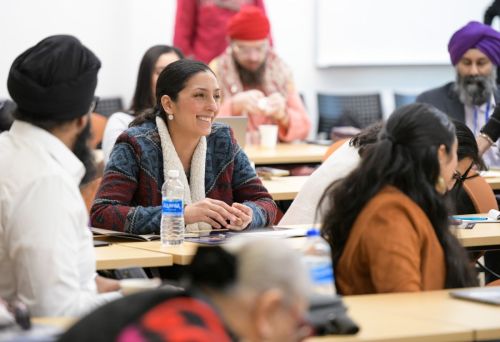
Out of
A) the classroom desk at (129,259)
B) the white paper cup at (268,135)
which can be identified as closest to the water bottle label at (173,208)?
the classroom desk at (129,259)

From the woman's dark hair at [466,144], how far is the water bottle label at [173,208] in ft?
4.13

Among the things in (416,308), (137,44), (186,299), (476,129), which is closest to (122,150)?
(416,308)

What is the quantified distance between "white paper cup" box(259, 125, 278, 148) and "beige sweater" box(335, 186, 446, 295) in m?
3.78

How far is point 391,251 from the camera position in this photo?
10.6 feet

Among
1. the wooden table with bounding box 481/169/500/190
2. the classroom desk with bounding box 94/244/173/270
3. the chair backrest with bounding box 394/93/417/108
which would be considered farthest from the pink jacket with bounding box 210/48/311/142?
the classroom desk with bounding box 94/244/173/270

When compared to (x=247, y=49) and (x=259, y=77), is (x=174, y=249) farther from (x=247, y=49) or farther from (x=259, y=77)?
(x=247, y=49)

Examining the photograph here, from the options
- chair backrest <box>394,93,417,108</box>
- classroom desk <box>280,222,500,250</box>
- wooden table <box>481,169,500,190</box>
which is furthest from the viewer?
chair backrest <box>394,93,417,108</box>

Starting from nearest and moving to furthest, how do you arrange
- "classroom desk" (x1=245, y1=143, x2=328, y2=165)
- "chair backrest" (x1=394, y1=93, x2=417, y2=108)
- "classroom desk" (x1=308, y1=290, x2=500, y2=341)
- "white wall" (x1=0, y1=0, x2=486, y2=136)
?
"classroom desk" (x1=308, y1=290, x2=500, y2=341) → "classroom desk" (x1=245, y1=143, x2=328, y2=165) → "white wall" (x1=0, y1=0, x2=486, y2=136) → "chair backrest" (x1=394, y1=93, x2=417, y2=108)

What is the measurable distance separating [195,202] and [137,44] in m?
5.21

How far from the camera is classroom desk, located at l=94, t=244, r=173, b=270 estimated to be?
3.67 m

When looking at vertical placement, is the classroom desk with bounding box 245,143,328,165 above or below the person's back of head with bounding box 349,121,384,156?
below

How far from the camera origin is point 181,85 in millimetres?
4648

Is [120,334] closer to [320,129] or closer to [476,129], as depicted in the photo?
[476,129]

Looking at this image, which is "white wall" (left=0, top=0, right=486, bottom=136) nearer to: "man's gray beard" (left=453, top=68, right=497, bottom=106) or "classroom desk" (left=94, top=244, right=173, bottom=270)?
"man's gray beard" (left=453, top=68, right=497, bottom=106)
